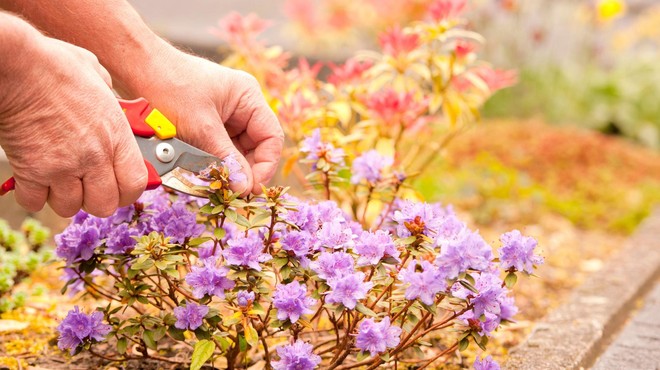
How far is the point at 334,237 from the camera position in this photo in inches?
69.6

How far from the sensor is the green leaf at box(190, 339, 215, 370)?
1788 mm

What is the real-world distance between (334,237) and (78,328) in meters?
0.69

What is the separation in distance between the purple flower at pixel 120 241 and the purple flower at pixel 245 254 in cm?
35

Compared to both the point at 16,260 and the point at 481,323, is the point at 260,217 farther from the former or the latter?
the point at 16,260

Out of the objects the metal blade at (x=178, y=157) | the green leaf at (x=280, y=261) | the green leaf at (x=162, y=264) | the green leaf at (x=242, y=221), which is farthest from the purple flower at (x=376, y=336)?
the metal blade at (x=178, y=157)

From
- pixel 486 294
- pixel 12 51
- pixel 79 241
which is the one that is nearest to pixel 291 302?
pixel 486 294

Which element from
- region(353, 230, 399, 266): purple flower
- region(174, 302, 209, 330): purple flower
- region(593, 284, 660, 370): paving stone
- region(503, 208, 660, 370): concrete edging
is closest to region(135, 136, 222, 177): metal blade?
region(174, 302, 209, 330): purple flower

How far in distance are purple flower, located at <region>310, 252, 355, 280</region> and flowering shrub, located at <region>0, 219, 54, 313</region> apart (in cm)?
100

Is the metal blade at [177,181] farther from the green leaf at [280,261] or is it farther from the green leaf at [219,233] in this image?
the green leaf at [280,261]

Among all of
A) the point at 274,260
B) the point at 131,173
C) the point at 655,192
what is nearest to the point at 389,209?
the point at 274,260

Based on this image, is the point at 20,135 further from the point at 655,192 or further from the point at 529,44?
the point at 529,44

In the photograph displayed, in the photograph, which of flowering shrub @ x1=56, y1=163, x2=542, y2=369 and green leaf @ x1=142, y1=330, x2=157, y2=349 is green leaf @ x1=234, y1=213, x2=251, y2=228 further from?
green leaf @ x1=142, y1=330, x2=157, y2=349

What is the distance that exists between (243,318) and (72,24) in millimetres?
970

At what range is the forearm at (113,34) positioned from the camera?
2.12m
